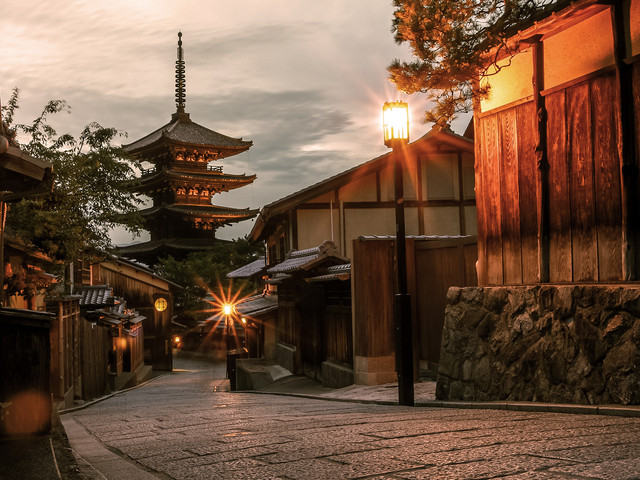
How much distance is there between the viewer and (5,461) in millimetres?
4910

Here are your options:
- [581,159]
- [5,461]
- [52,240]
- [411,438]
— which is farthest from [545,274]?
[52,240]

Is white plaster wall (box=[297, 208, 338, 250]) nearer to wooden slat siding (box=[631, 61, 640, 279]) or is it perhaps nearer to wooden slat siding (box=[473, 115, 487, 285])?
wooden slat siding (box=[473, 115, 487, 285])

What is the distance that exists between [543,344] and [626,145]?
271 centimetres

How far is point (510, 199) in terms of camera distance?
10367mm

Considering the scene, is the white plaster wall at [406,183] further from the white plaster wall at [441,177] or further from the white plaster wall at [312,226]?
the white plaster wall at [312,226]

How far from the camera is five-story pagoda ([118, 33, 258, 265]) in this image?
53656mm

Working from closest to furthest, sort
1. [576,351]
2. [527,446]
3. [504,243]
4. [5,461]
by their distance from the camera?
[5,461]
[527,446]
[576,351]
[504,243]

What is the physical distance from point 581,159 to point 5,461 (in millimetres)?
7500

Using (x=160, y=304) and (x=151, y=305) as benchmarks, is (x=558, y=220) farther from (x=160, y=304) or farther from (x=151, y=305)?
(x=160, y=304)

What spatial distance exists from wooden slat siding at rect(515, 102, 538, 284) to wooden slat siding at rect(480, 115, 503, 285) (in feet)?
1.70

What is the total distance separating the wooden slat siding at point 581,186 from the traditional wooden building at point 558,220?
0.01 m

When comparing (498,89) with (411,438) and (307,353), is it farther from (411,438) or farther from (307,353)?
(307,353)

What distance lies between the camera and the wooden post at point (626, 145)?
8273 millimetres

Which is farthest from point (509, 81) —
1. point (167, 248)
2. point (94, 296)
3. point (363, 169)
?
point (167, 248)
